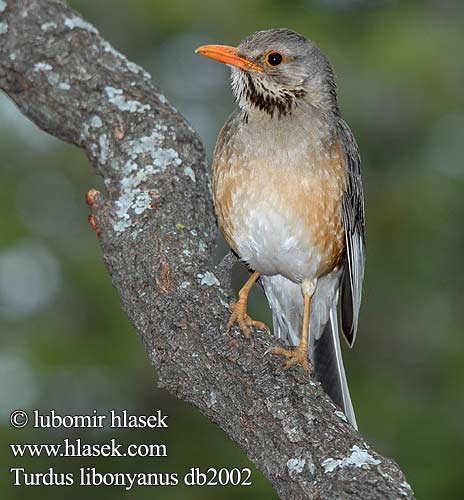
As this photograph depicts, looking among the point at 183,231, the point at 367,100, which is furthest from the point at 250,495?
the point at 367,100

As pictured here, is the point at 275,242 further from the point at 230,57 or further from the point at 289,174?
the point at 230,57

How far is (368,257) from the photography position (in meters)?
7.72

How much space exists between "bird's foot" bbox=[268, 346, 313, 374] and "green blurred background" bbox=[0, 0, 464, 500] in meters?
1.78

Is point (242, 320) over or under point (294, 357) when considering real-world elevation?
over

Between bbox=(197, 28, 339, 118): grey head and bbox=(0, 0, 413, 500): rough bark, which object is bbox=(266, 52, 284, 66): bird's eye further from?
bbox=(0, 0, 413, 500): rough bark

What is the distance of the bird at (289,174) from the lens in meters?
5.19

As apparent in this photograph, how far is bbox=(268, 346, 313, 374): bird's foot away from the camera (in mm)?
4445

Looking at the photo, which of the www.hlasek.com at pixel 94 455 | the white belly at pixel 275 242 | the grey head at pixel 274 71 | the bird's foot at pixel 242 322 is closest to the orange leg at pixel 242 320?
the bird's foot at pixel 242 322

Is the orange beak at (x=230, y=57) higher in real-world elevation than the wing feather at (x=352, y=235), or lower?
higher

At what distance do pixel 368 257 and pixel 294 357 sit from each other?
3.26m

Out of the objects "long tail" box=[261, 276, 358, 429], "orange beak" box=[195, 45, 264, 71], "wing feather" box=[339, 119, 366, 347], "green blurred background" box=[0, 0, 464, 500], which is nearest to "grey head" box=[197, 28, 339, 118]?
"orange beak" box=[195, 45, 264, 71]

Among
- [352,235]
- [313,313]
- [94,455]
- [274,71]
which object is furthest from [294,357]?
[94,455]

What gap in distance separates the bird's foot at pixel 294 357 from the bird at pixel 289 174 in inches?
7.8

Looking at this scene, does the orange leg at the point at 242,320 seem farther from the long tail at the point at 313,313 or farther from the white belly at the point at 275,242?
the long tail at the point at 313,313
